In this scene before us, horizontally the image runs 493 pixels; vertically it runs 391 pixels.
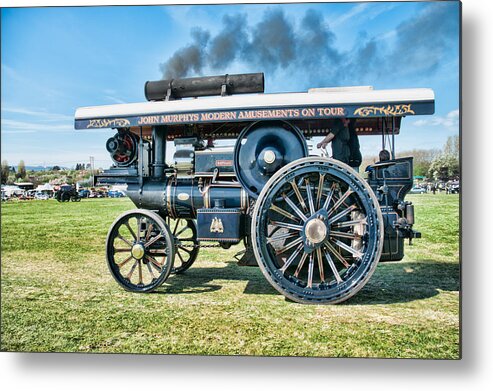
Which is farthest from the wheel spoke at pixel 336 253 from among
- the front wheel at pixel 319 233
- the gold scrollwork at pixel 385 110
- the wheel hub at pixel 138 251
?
the wheel hub at pixel 138 251

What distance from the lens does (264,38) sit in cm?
332

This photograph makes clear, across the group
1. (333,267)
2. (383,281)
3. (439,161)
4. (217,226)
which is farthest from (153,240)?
(439,161)

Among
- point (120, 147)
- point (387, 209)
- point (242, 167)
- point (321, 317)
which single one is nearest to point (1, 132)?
point (120, 147)

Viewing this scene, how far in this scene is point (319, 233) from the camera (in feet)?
10.2

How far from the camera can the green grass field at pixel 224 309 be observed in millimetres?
2797

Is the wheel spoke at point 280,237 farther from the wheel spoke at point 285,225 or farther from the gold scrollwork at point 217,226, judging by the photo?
the gold scrollwork at point 217,226

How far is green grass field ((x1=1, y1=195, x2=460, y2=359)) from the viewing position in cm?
280

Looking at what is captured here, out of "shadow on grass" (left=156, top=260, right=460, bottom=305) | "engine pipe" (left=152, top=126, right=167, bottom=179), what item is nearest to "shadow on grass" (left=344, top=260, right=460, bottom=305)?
"shadow on grass" (left=156, top=260, right=460, bottom=305)

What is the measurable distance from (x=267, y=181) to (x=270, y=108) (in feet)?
1.90

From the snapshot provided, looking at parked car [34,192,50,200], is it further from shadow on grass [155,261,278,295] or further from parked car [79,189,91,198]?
shadow on grass [155,261,278,295]

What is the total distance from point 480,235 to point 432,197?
0.59 m

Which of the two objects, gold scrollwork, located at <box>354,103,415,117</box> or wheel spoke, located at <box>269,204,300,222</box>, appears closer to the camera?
gold scrollwork, located at <box>354,103,415,117</box>

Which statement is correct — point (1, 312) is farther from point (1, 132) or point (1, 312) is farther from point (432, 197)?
point (432, 197)

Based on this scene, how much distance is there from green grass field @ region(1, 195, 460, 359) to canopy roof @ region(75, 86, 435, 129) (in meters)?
0.77
